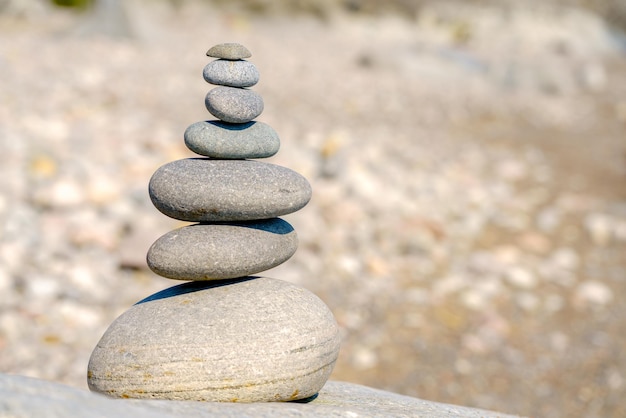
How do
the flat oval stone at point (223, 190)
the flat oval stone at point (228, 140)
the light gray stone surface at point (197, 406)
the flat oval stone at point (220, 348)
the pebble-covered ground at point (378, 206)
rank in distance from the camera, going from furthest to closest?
the pebble-covered ground at point (378, 206)
the flat oval stone at point (228, 140)
the flat oval stone at point (223, 190)
the flat oval stone at point (220, 348)
the light gray stone surface at point (197, 406)

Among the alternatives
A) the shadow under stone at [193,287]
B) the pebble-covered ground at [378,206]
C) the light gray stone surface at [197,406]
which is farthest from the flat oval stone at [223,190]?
the pebble-covered ground at [378,206]

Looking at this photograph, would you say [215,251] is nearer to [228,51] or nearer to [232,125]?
[232,125]

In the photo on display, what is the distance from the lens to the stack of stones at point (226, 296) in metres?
2.94

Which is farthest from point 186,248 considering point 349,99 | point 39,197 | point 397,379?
point 349,99

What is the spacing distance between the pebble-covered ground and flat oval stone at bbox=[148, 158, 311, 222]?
7.32ft

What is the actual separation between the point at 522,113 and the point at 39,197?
8879mm

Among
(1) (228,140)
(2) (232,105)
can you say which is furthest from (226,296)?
(2) (232,105)

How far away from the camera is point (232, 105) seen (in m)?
3.24

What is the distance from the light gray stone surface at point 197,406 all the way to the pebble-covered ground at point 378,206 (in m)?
1.95

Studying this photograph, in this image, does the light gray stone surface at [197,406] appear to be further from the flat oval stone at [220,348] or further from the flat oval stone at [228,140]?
the flat oval stone at [228,140]

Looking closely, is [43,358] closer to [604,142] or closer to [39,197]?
[39,197]

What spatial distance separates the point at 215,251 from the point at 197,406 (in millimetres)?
671

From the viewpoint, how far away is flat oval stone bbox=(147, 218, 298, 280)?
3.14 metres

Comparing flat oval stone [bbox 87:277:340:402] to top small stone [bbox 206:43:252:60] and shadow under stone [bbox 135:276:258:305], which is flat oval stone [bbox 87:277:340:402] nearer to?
shadow under stone [bbox 135:276:258:305]
